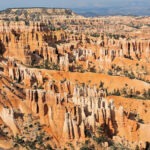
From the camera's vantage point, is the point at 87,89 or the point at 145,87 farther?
the point at 145,87

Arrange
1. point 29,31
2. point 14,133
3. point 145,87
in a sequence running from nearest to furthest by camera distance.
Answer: point 14,133, point 145,87, point 29,31

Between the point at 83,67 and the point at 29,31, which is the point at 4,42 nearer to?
the point at 29,31

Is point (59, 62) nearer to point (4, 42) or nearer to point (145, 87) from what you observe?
point (4, 42)

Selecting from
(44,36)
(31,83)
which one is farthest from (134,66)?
(31,83)

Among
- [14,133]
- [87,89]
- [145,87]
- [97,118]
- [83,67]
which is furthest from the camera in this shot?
[83,67]

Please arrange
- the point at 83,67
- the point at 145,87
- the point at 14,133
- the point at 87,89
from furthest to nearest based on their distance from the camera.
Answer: the point at 83,67 < the point at 145,87 < the point at 87,89 < the point at 14,133

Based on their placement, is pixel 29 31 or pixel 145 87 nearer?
pixel 145 87

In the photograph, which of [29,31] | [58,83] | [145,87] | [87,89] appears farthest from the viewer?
[29,31]

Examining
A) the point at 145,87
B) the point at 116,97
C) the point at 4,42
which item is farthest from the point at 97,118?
the point at 4,42

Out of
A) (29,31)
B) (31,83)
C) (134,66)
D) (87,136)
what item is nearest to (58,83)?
(31,83)
